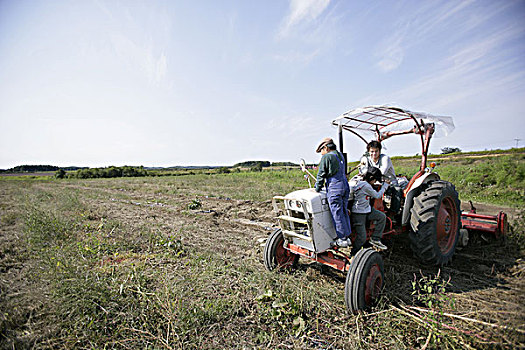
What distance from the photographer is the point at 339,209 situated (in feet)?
10.4

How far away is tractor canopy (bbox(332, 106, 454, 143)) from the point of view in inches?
158

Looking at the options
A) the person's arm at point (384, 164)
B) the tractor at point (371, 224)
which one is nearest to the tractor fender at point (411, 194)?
the tractor at point (371, 224)

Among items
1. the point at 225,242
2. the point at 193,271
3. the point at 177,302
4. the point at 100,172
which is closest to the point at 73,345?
the point at 177,302

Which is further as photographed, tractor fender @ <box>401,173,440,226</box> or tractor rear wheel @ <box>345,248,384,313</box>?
tractor fender @ <box>401,173,440,226</box>

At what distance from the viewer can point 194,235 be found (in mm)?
6133

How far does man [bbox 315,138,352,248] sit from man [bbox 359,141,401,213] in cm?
126

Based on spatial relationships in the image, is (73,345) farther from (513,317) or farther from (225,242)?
(513,317)

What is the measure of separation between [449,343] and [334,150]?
2.29 metres

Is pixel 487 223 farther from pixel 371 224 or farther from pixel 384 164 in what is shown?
pixel 371 224

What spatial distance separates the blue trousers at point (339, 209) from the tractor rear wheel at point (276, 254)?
104 cm

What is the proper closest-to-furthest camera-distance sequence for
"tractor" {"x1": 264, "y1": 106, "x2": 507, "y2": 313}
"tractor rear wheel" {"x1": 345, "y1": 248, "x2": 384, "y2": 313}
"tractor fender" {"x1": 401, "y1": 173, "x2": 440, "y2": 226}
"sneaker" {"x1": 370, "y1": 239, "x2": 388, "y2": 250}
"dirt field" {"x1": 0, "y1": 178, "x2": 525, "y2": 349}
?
"dirt field" {"x1": 0, "y1": 178, "x2": 525, "y2": 349} < "tractor rear wheel" {"x1": 345, "y1": 248, "x2": 384, "y2": 313} < "tractor" {"x1": 264, "y1": 106, "x2": 507, "y2": 313} < "sneaker" {"x1": 370, "y1": 239, "x2": 388, "y2": 250} < "tractor fender" {"x1": 401, "y1": 173, "x2": 440, "y2": 226}

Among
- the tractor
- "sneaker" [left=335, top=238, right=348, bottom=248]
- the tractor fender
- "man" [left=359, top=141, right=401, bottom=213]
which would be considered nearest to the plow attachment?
the tractor

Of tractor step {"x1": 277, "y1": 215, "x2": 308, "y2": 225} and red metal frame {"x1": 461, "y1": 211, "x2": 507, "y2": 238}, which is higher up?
tractor step {"x1": 277, "y1": 215, "x2": 308, "y2": 225}

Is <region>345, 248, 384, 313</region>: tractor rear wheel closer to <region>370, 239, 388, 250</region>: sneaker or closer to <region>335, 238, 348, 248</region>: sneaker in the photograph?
<region>335, 238, 348, 248</region>: sneaker
